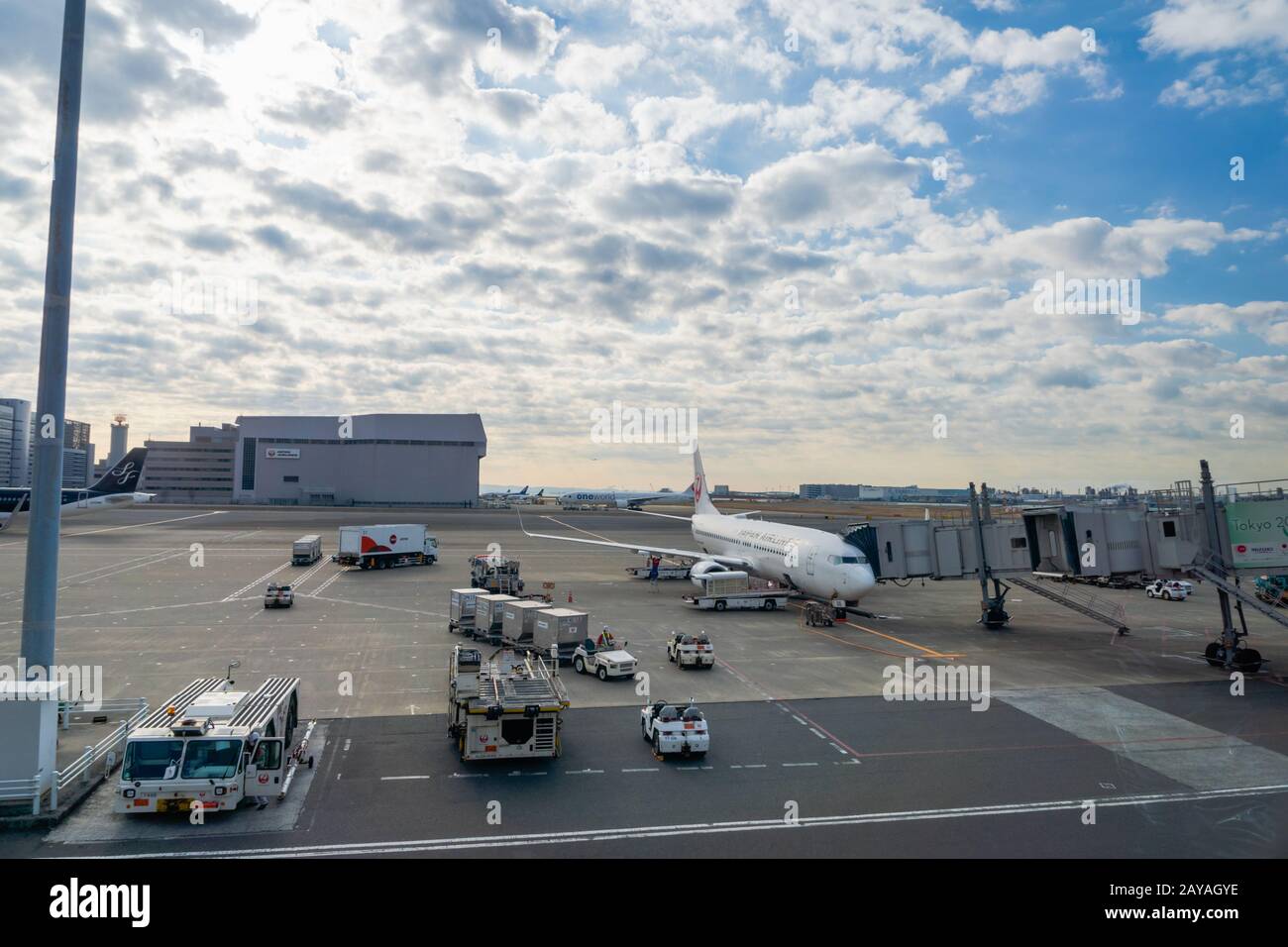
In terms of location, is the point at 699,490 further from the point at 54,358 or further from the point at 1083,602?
the point at 54,358

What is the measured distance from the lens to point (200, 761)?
61.0ft

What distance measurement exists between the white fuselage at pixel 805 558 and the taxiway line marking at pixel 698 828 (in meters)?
26.7

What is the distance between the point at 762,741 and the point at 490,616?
63.5ft

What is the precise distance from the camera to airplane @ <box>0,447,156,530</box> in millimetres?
94875

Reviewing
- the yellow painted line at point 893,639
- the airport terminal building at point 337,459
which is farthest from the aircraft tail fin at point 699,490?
the airport terminal building at point 337,459

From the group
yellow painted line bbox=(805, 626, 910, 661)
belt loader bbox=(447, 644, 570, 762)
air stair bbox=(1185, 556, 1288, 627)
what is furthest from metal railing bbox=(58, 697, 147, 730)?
air stair bbox=(1185, 556, 1288, 627)

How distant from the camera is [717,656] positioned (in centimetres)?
3781

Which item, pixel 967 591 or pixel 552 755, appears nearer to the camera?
pixel 552 755

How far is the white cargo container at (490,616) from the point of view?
39.9m

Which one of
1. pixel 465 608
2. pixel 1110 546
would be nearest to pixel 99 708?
pixel 465 608

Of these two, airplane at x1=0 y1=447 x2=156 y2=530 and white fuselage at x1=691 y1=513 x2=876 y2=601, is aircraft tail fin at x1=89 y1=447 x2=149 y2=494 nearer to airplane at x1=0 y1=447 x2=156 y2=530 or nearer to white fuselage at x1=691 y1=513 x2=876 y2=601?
airplane at x1=0 y1=447 x2=156 y2=530

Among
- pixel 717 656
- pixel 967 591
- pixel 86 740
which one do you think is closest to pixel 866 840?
pixel 717 656
